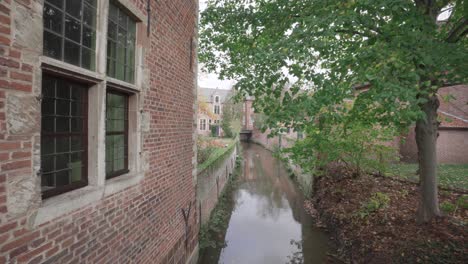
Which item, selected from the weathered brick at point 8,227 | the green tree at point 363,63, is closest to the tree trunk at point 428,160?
the green tree at point 363,63

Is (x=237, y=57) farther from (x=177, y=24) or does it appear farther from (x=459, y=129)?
(x=459, y=129)

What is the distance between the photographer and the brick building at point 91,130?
178cm

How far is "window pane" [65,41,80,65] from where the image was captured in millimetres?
2338

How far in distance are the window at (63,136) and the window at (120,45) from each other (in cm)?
63

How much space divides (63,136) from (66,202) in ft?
2.19

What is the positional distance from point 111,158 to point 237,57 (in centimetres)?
512

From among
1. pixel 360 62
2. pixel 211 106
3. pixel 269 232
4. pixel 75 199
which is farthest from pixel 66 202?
pixel 211 106

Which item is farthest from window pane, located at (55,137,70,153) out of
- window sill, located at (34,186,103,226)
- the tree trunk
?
Result: the tree trunk

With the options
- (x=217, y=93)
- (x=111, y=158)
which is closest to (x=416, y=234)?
(x=111, y=158)

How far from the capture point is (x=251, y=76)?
4223 mm

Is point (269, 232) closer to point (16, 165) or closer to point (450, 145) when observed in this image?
point (16, 165)

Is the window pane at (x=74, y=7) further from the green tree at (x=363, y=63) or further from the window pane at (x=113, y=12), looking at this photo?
the green tree at (x=363, y=63)

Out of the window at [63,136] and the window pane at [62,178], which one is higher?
the window at [63,136]

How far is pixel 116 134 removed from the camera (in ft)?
Result: 10.7
